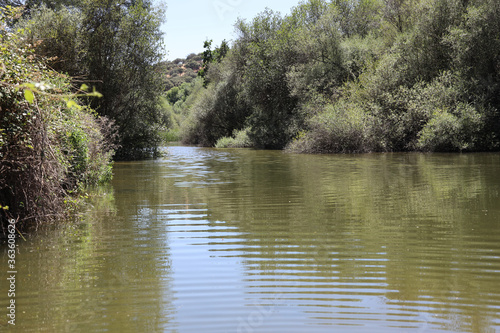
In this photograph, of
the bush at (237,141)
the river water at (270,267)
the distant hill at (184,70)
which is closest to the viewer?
the river water at (270,267)

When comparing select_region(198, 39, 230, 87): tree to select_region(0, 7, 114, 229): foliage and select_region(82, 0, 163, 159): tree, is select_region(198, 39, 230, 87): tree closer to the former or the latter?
select_region(82, 0, 163, 159): tree

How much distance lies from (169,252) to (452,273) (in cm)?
357

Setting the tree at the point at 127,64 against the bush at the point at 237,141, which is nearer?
the tree at the point at 127,64

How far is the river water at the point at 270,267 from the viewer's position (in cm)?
408

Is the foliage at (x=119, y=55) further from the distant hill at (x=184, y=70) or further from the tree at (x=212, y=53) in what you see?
the distant hill at (x=184, y=70)

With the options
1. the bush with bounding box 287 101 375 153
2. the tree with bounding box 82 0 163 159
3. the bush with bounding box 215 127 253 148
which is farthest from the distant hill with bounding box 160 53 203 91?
the bush with bounding box 287 101 375 153

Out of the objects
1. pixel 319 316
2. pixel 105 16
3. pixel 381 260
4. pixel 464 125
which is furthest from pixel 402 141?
pixel 319 316

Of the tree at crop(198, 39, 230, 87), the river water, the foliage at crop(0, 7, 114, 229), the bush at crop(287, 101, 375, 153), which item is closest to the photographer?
the river water

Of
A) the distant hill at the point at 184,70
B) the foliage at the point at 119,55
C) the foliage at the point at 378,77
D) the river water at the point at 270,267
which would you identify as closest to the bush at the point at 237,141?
the foliage at the point at 378,77

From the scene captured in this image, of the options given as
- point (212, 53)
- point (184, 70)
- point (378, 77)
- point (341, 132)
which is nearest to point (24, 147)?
point (341, 132)

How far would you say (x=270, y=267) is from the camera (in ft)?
18.4

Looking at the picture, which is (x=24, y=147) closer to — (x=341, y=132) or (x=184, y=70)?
(x=341, y=132)

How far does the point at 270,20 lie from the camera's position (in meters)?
45.3

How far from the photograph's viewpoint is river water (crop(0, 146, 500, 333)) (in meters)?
4.08
